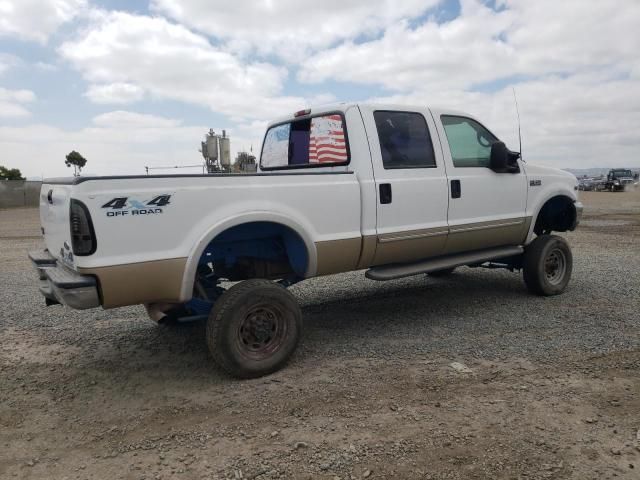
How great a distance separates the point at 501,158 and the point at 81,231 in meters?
4.05

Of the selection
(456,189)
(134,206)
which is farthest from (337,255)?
(134,206)

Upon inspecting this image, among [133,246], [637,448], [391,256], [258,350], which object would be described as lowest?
[637,448]

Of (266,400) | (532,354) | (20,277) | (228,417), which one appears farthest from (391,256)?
(20,277)

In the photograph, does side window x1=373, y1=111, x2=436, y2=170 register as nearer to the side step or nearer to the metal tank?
the side step

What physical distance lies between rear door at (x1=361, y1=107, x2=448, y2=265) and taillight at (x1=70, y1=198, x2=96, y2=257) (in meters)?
2.34

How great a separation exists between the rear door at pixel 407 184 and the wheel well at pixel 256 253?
2.58 feet

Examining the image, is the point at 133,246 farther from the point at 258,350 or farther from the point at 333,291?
the point at 333,291

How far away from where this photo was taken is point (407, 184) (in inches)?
182

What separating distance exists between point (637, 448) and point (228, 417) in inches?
93.0

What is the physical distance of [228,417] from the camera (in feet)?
10.5

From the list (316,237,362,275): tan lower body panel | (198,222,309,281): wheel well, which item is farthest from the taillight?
(316,237,362,275): tan lower body panel

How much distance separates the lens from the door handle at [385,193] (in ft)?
14.6

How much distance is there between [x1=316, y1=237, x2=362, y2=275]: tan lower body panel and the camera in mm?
4160

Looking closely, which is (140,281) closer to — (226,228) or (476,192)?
(226,228)
